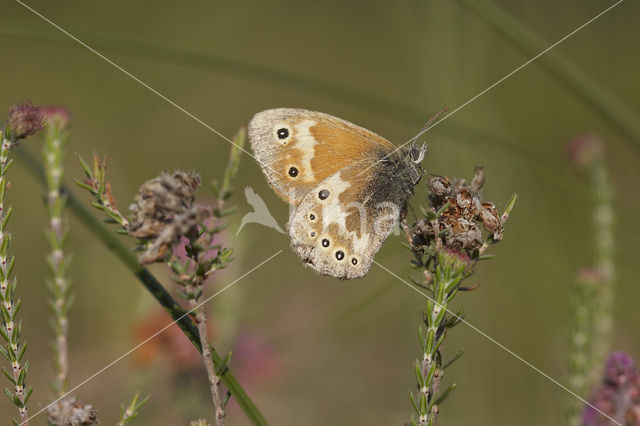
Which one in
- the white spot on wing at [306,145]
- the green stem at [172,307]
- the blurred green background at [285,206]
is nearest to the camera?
the green stem at [172,307]

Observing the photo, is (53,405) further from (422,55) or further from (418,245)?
(422,55)

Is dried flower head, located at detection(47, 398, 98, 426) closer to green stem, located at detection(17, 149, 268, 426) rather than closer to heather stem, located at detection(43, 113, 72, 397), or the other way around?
heather stem, located at detection(43, 113, 72, 397)

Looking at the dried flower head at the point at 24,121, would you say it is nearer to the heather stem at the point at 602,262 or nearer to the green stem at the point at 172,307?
the green stem at the point at 172,307

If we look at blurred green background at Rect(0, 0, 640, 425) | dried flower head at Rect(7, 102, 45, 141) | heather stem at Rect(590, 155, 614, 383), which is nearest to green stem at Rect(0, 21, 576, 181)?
blurred green background at Rect(0, 0, 640, 425)

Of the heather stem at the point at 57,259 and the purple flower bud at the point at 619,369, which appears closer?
the heather stem at the point at 57,259

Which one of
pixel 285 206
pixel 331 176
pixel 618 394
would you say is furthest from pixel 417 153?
pixel 285 206

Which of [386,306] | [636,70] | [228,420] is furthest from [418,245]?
[636,70]

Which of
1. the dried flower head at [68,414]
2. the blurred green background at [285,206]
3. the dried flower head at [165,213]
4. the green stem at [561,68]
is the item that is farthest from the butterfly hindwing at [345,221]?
the dried flower head at [68,414]
